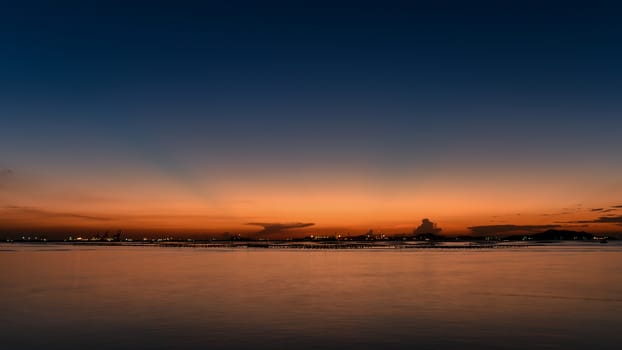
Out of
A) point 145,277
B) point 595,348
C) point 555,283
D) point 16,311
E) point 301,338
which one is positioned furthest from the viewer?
point 145,277

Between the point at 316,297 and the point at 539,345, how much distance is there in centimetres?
1839

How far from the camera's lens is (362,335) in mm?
24422

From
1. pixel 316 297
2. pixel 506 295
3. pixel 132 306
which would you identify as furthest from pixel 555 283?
Result: pixel 132 306

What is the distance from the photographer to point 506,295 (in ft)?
126

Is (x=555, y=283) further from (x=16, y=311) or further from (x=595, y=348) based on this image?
(x=16, y=311)

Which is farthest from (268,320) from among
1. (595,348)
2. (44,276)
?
(44,276)

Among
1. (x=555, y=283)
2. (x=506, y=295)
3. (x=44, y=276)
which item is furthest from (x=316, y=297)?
(x=44, y=276)

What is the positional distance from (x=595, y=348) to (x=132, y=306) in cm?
2509

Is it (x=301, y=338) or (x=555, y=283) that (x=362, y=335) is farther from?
(x=555, y=283)

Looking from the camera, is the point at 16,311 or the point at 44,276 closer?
the point at 16,311

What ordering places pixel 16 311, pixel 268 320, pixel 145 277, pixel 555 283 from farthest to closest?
1. pixel 145 277
2. pixel 555 283
3. pixel 16 311
4. pixel 268 320

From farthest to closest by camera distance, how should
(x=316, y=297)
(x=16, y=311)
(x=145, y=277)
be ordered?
(x=145, y=277), (x=316, y=297), (x=16, y=311)

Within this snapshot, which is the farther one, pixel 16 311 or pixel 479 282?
pixel 479 282

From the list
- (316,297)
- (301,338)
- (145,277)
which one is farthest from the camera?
(145,277)
